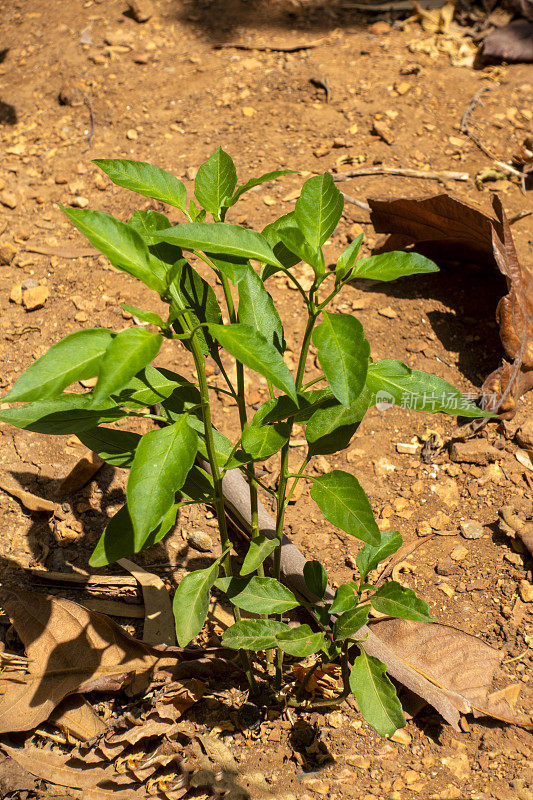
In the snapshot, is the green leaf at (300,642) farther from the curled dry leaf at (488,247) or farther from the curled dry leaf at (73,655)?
the curled dry leaf at (488,247)

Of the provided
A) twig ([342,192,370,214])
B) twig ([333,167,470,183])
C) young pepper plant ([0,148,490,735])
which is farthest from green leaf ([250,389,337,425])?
twig ([333,167,470,183])

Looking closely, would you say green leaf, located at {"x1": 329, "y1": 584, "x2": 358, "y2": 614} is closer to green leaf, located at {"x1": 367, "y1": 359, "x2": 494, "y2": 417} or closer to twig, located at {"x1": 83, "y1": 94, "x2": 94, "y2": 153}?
green leaf, located at {"x1": 367, "y1": 359, "x2": 494, "y2": 417}

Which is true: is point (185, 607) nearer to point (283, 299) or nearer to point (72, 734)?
point (72, 734)

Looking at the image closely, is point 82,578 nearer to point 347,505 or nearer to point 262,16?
point 347,505

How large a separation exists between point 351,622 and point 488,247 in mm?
1988

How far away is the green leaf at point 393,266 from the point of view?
1.32m

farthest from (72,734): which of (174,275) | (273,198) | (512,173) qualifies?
(512,173)

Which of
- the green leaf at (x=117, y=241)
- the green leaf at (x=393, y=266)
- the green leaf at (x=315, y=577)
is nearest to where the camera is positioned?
the green leaf at (x=117, y=241)

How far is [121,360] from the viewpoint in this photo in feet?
3.70

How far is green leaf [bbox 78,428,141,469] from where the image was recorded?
1.61m

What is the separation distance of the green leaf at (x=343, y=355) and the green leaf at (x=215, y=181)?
1.47 ft

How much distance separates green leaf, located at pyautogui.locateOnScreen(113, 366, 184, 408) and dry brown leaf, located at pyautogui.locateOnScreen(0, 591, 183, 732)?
2.86ft

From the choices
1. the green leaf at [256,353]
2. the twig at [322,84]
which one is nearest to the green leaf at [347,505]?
the green leaf at [256,353]

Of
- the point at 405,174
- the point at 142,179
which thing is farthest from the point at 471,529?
the point at 405,174
